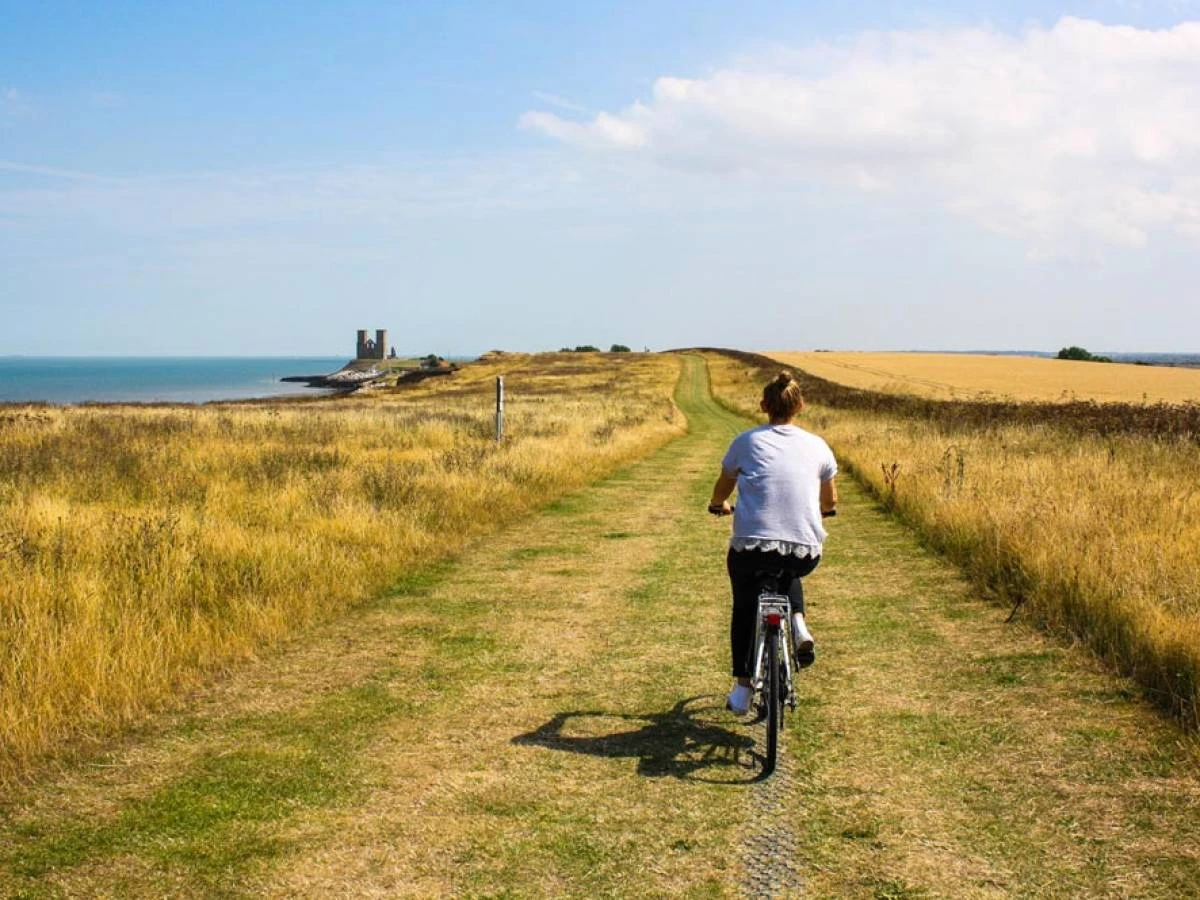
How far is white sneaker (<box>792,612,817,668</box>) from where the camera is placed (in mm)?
5586

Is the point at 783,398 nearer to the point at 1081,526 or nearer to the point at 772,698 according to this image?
the point at 772,698

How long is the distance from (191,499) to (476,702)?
8322 millimetres

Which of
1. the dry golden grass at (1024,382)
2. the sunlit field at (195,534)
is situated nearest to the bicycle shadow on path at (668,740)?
the sunlit field at (195,534)

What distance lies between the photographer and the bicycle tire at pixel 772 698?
5.41m

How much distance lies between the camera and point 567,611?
30.0ft

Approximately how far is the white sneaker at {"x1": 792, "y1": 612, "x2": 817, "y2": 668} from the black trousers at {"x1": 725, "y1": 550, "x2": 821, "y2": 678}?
11 centimetres

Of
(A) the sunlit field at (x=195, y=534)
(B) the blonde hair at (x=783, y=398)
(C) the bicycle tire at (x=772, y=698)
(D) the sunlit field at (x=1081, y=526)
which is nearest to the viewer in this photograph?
(C) the bicycle tire at (x=772, y=698)

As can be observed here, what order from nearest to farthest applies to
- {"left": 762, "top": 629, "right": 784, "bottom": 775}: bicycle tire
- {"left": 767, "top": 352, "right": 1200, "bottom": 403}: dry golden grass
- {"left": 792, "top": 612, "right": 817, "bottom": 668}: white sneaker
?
→ {"left": 762, "top": 629, "right": 784, "bottom": 775}: bicycle tire, {"left": 792, "top": 612, "right": 817, "bottom": 668}: white sneaker, {"left": 767, "top": 352, "right": 1200, "bottom": 403}: dry golden grass

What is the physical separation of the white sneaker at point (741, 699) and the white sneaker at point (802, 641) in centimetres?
40

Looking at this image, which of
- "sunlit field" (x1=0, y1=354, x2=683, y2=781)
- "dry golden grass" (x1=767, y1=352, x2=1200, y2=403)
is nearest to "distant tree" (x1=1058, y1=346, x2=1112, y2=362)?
"dry golden grass" (x1=767, y1=352, x2=1200, y2=403)

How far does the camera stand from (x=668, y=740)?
5914 mm

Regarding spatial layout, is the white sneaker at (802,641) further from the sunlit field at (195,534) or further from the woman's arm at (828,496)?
the sunlit field at (195,534)

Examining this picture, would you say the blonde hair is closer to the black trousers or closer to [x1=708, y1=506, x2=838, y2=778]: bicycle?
[x1=708, y1=506, x2=838, y2=778]: bicycle

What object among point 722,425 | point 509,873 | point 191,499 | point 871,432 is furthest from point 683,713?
point 722,425
